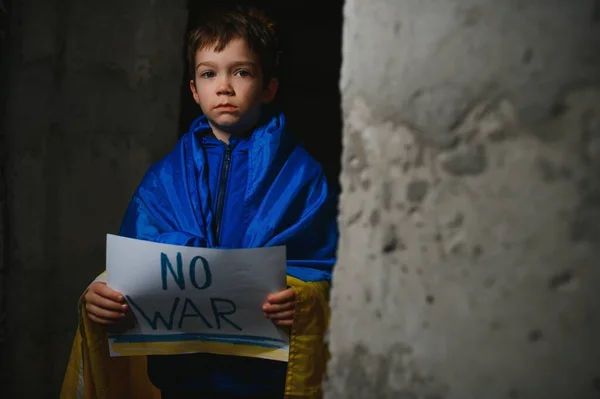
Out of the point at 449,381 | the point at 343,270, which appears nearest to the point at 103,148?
the point at 343,270

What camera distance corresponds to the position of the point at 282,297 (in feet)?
2.82

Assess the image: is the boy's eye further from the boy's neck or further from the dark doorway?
the dark doorway

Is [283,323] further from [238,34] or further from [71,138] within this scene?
[71,138]

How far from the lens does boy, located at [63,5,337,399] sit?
934 mm

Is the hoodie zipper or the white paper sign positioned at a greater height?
the hoodie zipper

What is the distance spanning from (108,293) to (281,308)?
0.89ft

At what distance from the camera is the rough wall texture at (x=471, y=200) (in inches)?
18.9

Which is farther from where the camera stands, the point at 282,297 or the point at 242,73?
the point at 242,73

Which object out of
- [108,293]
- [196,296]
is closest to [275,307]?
[196,296]

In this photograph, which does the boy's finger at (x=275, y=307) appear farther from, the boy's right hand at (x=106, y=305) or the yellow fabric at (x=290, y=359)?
the boy's right hand at (x=106, y=305)

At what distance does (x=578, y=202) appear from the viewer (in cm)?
48

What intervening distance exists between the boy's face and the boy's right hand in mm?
338

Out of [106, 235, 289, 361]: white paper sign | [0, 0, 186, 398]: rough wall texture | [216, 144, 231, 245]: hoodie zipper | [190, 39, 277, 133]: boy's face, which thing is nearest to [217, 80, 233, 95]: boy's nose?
[190, 39, 277, 133]: boy's face

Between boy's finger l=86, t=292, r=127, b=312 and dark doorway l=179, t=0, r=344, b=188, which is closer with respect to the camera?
boy's finger l=86, t=292, r=127, b=312
